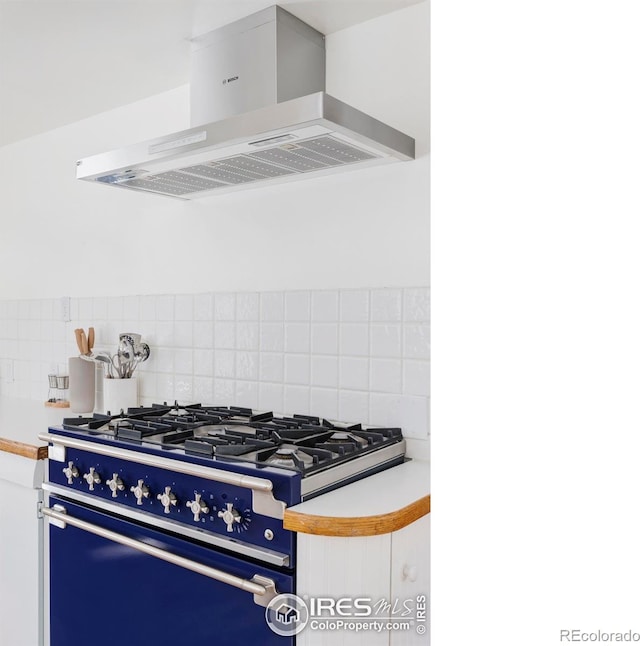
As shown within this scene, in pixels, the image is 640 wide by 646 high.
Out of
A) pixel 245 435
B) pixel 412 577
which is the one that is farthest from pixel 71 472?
pixel 412 577

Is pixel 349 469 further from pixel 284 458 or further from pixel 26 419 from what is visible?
pixel 26 419

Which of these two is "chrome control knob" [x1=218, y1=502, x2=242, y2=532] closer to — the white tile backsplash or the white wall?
the white tile backsplash

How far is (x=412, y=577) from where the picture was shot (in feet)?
4.54

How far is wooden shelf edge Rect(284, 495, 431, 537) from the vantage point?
48.6 inches

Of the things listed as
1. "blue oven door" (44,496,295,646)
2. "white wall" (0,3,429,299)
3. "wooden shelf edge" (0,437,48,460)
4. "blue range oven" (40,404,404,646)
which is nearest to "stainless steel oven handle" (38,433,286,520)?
"blue range oven" (40,404,404,646)

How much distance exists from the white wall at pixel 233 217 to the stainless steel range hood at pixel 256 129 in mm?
104

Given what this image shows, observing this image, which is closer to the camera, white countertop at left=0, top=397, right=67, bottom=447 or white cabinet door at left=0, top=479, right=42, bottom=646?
white cabinet door at left=0, top=479, right=42, bottom=646

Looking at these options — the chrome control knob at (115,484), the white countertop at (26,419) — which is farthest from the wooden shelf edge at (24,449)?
the chrome control knob at (115,484)

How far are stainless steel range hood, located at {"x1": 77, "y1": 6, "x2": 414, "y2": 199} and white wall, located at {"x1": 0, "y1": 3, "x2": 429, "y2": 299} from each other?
10 cm

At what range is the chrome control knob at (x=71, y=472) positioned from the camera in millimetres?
1790

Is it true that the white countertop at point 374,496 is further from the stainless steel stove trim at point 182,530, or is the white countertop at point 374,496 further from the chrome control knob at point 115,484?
the chrome control knob at point 115,484

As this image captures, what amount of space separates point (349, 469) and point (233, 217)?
116cm
